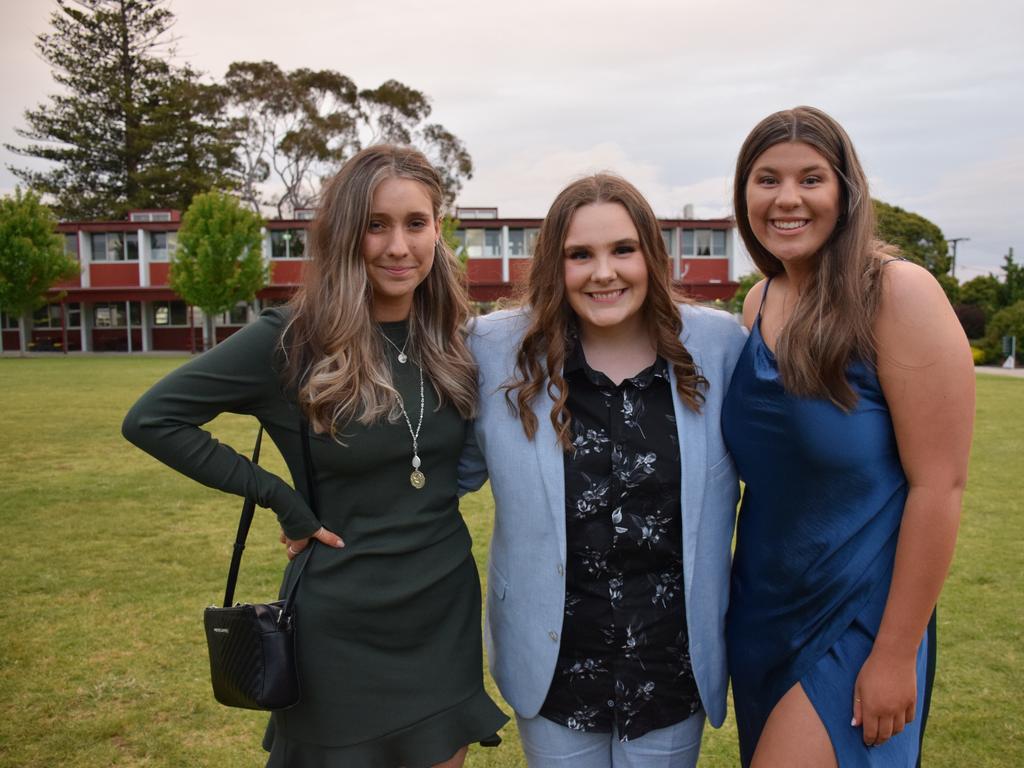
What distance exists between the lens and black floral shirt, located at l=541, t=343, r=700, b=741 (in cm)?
247

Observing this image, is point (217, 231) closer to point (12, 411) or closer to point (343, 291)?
point (12, 411)

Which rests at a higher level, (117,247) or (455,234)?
(455,234)

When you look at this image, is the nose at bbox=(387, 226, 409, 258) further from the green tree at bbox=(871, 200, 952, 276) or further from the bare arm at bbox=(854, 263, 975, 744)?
the green tree at bbox=(871, 200, 952, 276)

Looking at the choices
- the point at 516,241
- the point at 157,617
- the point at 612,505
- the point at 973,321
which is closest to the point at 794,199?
the point at 612,505

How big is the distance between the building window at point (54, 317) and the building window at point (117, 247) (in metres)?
2.97

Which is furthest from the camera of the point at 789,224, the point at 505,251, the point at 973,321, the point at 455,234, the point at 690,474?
the point at 505,251

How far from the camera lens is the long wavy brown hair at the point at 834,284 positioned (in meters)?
2.16

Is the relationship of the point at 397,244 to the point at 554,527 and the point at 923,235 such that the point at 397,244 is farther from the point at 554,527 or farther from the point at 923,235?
the point at 923,235

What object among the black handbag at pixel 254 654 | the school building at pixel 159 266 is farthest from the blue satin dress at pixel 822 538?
the school building at pixel 159 266

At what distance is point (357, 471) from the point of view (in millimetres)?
2541

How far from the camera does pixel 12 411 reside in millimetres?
15891

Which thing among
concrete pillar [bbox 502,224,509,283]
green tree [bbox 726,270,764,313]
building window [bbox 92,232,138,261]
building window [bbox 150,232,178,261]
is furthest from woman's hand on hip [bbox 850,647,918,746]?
building window [bbox 92,232,138,261]

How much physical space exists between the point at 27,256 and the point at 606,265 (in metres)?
40.4

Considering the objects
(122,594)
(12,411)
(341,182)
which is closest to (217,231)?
(12,411)
